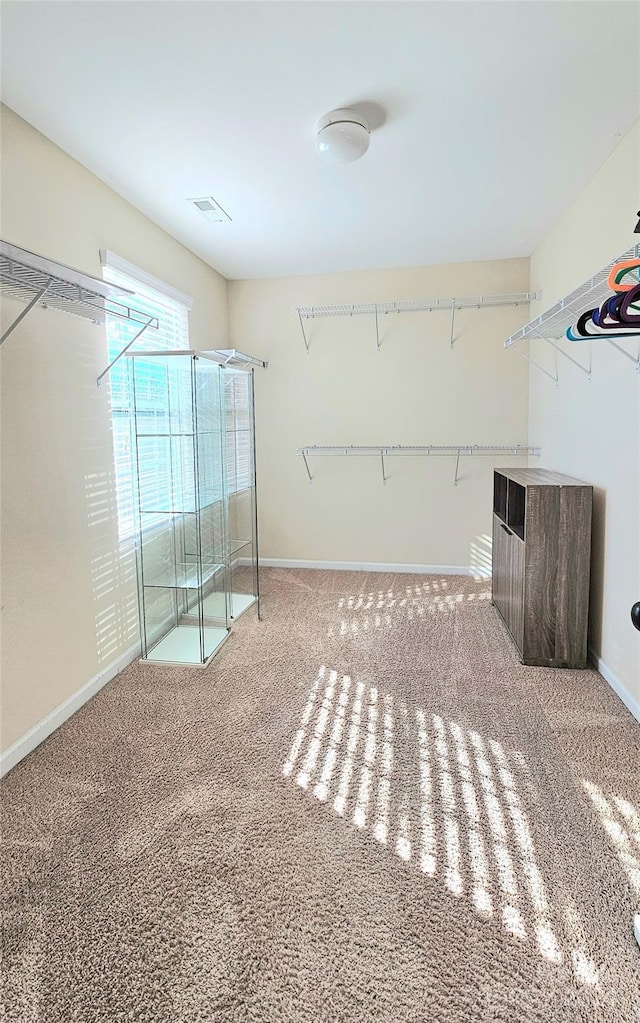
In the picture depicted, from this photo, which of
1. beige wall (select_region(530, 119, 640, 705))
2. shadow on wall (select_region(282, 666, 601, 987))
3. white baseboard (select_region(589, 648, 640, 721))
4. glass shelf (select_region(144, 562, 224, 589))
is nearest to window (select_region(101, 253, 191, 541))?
glass shelf (select_region(144, 562, 224, 589))

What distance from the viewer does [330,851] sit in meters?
1.66

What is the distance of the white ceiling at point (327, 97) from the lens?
1.70 metres

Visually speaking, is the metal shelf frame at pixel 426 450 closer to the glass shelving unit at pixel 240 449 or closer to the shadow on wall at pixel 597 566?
the glass shelving unit at pixel 240 449

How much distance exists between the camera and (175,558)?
10.7 feet

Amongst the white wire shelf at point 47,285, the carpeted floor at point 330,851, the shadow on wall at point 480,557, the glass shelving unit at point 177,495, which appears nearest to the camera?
the carpeted floor at point 330,851

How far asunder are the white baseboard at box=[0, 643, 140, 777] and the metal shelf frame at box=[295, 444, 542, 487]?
2.35 meters

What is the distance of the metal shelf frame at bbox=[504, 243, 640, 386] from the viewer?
196 cm

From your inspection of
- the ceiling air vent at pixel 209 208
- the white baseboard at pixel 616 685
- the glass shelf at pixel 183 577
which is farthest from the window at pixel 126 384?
the white baseboard at pixel 616 685

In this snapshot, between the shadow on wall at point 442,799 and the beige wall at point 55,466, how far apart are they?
112 cm

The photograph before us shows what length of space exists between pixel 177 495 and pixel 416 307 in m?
2.52

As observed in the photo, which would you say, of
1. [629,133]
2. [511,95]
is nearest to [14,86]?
[511,95]

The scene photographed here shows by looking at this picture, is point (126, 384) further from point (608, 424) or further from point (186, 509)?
point (608, 424)

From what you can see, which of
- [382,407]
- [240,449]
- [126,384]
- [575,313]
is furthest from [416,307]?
[126,384]

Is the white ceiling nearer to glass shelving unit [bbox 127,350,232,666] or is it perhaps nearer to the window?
the window
